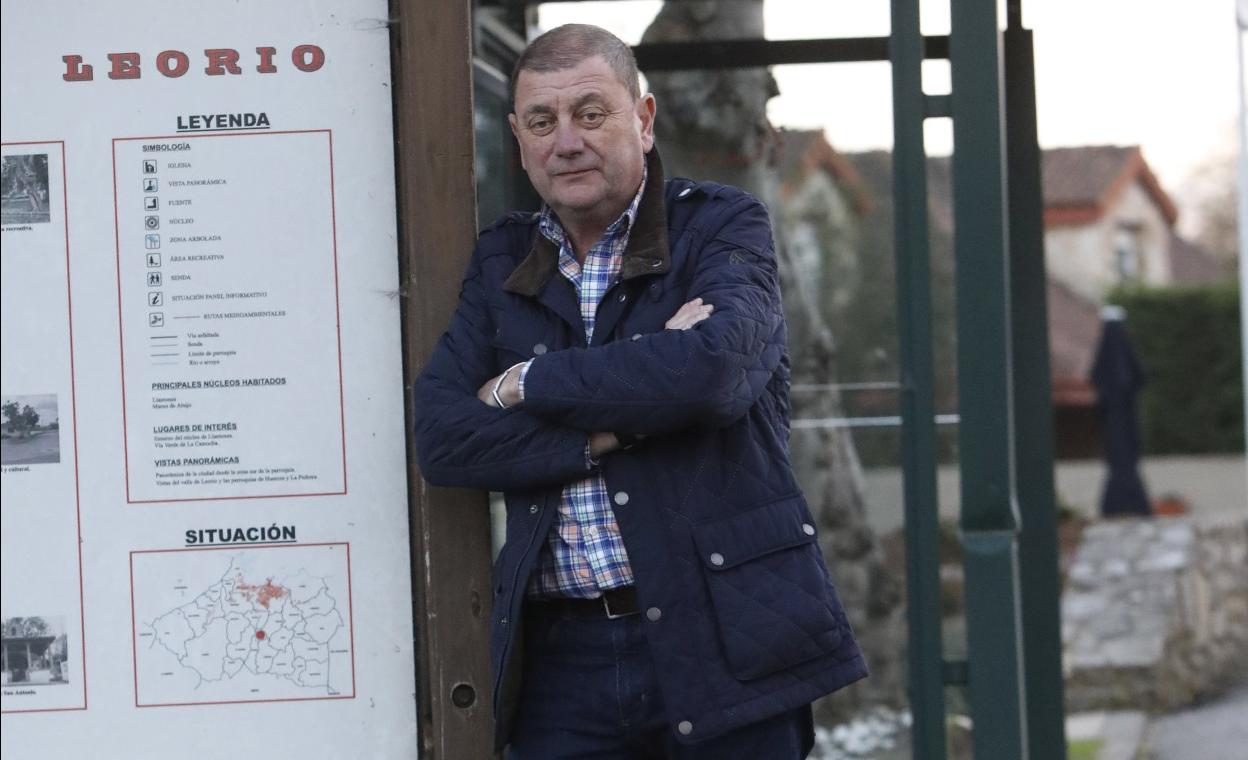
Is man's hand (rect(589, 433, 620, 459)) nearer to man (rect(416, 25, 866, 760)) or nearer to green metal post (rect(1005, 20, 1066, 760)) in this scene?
man (rect(416, 25, 866, 760))

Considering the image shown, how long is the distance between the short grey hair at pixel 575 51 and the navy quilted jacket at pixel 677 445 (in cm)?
18

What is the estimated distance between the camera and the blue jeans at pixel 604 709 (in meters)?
2.85

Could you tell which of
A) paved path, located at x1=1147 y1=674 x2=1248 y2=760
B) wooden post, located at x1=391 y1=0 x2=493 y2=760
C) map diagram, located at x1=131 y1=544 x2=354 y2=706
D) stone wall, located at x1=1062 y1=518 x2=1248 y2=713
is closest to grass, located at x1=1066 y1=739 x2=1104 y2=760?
paved path, located at x1=1147 y1=674 x2=1248 y2=760

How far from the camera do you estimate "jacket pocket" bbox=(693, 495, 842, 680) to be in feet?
9.00

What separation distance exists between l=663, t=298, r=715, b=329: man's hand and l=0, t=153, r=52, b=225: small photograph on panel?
4.54ft

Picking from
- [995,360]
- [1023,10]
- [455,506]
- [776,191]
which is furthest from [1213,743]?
[455,506]

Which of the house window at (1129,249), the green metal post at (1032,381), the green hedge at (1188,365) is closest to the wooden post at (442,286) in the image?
the green metal post at (1032,381)

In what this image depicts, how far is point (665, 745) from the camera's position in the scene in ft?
9.48

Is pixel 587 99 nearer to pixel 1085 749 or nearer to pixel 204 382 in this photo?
pixel 204 382

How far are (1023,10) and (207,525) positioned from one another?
2.60 meters

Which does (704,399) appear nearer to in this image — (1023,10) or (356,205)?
(356,205)

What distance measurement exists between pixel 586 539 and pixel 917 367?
1091 mm

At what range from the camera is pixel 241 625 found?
3.38 m

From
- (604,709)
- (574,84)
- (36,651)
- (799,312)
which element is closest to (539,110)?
(574,84)
